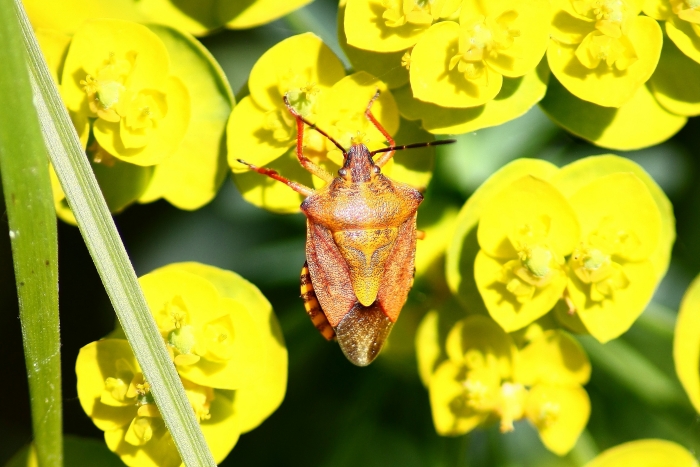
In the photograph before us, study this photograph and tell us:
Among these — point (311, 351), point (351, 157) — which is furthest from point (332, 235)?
point (311, 351)

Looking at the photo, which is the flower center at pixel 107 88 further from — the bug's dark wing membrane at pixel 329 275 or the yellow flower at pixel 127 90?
the bug's dark wing membrane at pixel 329 275

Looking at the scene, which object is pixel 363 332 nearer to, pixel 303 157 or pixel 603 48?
pixel 303 157

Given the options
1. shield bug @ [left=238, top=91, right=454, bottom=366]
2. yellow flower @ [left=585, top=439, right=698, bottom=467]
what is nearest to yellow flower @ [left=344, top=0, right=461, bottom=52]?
shield bug @ [left=238, top=91, right=454, bottom=366]

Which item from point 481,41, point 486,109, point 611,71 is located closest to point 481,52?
point 481,41

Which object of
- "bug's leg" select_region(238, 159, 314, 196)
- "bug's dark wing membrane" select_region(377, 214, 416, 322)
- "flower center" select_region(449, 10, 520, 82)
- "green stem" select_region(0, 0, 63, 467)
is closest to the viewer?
"green stem" select_region(0, 0, 63, 467)

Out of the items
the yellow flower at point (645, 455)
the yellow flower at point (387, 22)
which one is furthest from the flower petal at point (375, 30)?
the yellow flower at point (645, 455)

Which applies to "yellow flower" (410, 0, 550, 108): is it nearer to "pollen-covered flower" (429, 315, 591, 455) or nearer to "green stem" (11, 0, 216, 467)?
"pollen-covered flower" (429, 315, 591, 455)
